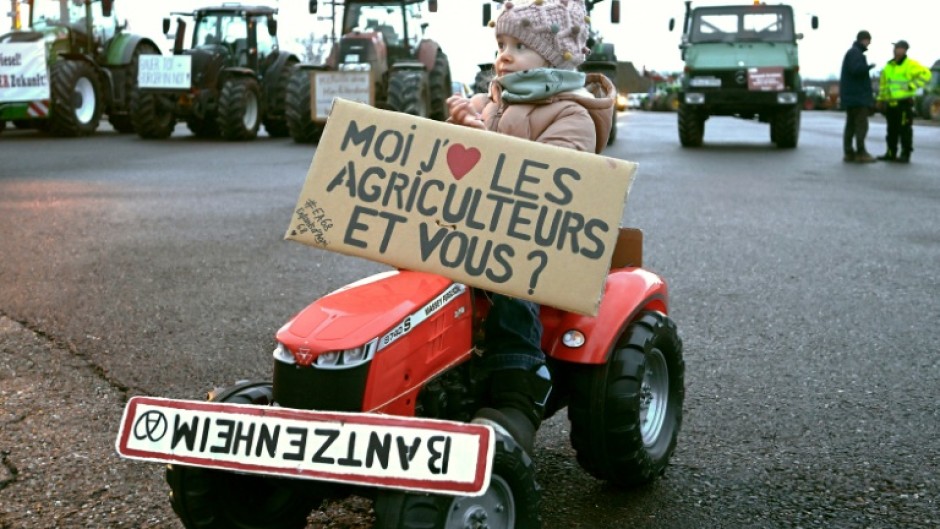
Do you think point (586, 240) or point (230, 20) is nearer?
point (586, 240)

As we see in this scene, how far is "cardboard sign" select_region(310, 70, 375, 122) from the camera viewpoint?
69.5 ft

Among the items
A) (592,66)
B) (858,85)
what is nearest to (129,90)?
(592,66)

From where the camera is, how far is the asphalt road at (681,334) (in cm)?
362

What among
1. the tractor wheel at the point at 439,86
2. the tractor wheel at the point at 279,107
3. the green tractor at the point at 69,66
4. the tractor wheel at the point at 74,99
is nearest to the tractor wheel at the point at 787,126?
the tractor wheel at the point at 439,86

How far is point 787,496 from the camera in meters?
3.65

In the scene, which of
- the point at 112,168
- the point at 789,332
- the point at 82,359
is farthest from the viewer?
the point at 112,168

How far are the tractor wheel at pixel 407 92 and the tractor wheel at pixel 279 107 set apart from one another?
396 centimetres

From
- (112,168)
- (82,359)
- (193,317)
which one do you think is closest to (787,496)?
A: (82,359)

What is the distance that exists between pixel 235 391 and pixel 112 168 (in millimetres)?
14238

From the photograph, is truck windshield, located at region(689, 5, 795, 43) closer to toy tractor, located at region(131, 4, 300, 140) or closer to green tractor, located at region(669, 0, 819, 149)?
green tractor, located at region(669, 0, 819, 149)

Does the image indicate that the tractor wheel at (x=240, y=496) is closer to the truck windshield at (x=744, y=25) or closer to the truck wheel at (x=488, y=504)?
the truck wheel at (x=488, y=504)

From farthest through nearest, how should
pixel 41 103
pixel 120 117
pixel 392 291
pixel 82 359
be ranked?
pixel 120 117 < pixel 41 103 < pixel 82 359 < pixel 392 291

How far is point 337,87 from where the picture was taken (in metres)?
21.2

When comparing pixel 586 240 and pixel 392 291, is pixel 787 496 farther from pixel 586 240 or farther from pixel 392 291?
pixel 392 291
